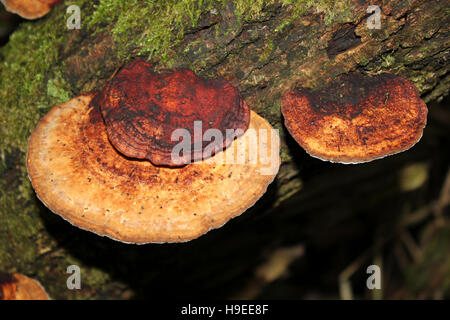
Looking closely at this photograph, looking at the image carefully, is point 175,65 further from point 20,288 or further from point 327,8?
point 20,288

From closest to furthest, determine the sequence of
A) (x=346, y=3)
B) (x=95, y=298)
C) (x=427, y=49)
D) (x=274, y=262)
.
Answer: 1. (x=346, y=3)
2. (x=427, y=49)
3. (x=95, y=298)
4. (x=274, y=262)

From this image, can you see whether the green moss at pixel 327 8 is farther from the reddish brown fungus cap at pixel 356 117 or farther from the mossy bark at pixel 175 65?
the reddish brown fungus cap at pixel 356 117

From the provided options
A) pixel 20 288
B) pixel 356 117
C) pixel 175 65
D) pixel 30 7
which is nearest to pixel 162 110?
pixel 175 65

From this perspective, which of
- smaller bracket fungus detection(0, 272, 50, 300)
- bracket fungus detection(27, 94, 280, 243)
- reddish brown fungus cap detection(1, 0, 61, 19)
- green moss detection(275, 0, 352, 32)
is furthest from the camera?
smaller bracket fungus detection(0, 272, 50, 300)

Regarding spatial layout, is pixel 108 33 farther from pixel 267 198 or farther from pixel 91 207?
pixel 267 198

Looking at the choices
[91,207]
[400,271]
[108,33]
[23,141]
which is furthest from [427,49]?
[400,271]

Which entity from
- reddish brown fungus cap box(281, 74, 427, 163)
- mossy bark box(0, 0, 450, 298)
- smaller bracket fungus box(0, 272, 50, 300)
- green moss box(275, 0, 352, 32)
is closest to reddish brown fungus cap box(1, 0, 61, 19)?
mossy bark box(0, 0, 450, 298)

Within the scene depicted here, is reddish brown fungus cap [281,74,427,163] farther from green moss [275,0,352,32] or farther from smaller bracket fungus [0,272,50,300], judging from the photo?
smaller bracket fungus [0,272,50,300]

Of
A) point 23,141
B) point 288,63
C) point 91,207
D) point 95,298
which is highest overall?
point 288,63
